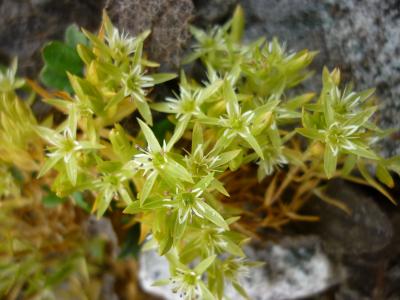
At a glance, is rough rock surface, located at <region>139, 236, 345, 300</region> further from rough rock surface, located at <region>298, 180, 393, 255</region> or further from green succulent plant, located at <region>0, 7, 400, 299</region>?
green succulent plant, located at <region>0, 7, 400, 299</region>

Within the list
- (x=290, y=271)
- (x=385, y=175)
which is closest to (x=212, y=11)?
(x=385, y=175)

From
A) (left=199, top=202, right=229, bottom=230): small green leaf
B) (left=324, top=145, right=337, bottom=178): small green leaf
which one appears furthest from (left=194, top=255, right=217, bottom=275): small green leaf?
(left=324, top=145, right=337, bottom=178): small green leaf

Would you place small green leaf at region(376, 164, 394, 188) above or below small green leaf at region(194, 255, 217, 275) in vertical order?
above

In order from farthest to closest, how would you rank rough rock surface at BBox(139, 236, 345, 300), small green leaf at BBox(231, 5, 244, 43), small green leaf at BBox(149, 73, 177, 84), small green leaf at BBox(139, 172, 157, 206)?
rough rock surface at BBox(139, 236, 345, 300) → small green leaf at BBox(231, 5, 244, 43) → small green leaf at BBox(149, 73, 177, 84) → small green leaf at BBox(139, 172, 157, 206)

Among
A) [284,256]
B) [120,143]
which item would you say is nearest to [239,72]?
[120,143]

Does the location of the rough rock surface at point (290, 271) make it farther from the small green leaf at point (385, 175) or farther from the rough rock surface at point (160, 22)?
the rough rock surface at point (160, 22)

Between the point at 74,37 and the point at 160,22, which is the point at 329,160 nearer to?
the point at 160,22

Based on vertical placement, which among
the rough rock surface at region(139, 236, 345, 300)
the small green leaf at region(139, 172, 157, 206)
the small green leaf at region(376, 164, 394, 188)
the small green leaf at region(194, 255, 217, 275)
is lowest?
the rough rock surface at region(139, 236, 345, 300)

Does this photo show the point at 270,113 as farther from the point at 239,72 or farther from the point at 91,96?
the point at 91,96
